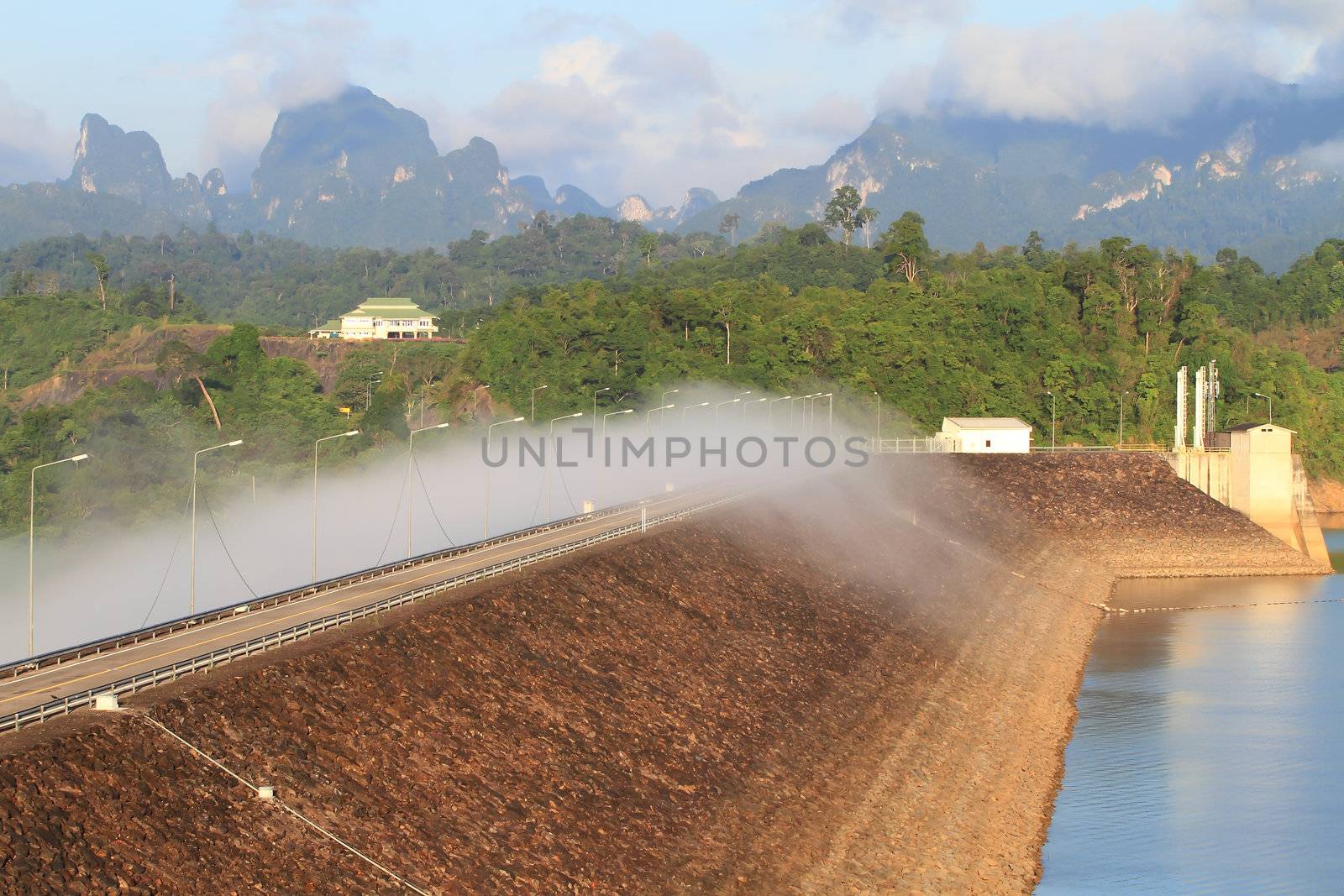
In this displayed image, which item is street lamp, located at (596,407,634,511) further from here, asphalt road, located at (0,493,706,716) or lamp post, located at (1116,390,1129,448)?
lamp post, located at (1116,390,1129,448)

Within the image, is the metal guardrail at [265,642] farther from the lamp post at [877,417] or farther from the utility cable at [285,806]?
the lamp post at [877,417]

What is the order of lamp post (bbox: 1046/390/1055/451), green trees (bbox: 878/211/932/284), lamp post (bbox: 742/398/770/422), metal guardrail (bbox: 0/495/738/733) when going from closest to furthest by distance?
metal guardrail (bbox: 0/495/738/733) < lamp post (bbox: 742/398/770/422) < lamp post (bbox: 1046/390/1055/451) < green trees (bbox: 878/211/932/284)

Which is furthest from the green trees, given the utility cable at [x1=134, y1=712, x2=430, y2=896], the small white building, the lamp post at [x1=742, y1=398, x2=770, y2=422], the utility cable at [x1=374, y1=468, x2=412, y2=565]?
the utility cable at [x1=134, y1=712, x2=430, y2=896]

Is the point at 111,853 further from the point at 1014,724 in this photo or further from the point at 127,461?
the point at 127,461

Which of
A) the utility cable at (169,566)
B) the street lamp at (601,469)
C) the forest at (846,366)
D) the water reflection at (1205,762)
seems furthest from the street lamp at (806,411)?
the utility cable at (169,566)

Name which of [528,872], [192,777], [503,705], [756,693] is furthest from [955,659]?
[192,777]

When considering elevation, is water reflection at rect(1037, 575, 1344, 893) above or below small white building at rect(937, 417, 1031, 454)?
below

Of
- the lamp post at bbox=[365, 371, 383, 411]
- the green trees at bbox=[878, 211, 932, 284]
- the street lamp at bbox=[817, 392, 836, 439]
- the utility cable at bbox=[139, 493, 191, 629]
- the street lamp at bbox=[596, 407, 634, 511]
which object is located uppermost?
the green trees at bbox=[878, 211, 932, 284]

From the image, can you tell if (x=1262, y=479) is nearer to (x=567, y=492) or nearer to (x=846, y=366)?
(x=846, y=366)
